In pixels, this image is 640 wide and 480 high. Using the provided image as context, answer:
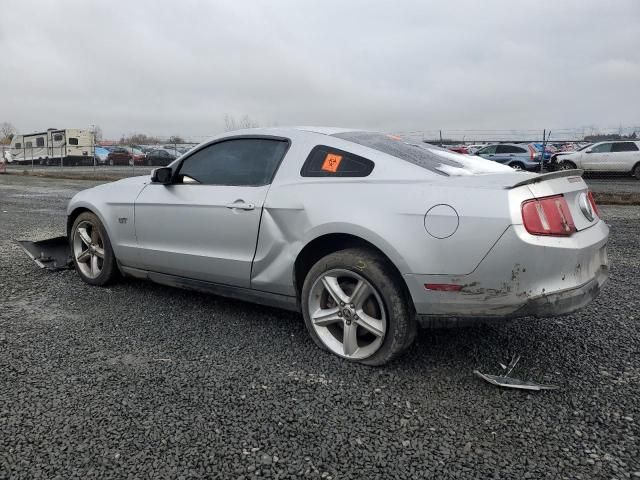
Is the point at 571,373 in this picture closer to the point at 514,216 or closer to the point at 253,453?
the point at 514,216

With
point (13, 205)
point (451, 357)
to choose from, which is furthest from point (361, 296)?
point (13, 205)

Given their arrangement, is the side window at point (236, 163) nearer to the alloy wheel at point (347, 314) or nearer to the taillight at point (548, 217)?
the alloy wheel at point (347, 314)

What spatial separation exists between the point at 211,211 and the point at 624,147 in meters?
20.1

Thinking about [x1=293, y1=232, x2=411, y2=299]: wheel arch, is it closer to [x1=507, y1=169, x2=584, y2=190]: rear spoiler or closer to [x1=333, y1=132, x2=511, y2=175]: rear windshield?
[x1=333, y1=132, x2=511, y2=175]: rear windshield

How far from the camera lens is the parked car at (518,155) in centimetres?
2302

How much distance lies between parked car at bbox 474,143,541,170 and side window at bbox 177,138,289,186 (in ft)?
67.5

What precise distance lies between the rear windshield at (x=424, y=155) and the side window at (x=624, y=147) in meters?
18.9

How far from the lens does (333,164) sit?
3268 millimetres

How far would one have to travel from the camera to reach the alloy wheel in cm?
299

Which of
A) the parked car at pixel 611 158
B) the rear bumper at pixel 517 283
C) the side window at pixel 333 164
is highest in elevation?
the parked car at pixel 611 158

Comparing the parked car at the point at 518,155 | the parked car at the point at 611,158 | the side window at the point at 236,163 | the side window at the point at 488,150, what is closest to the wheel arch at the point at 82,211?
the side window at the point at 236,163

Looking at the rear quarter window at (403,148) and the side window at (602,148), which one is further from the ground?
the side window at (602,148)

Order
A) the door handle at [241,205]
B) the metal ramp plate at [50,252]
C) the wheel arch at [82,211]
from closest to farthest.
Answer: the door handle at [241,205]
the wheel arch at [82,211]
the metal ramp plate at [50,252]

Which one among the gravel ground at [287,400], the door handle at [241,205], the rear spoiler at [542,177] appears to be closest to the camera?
the gravel ground at [287,400]
